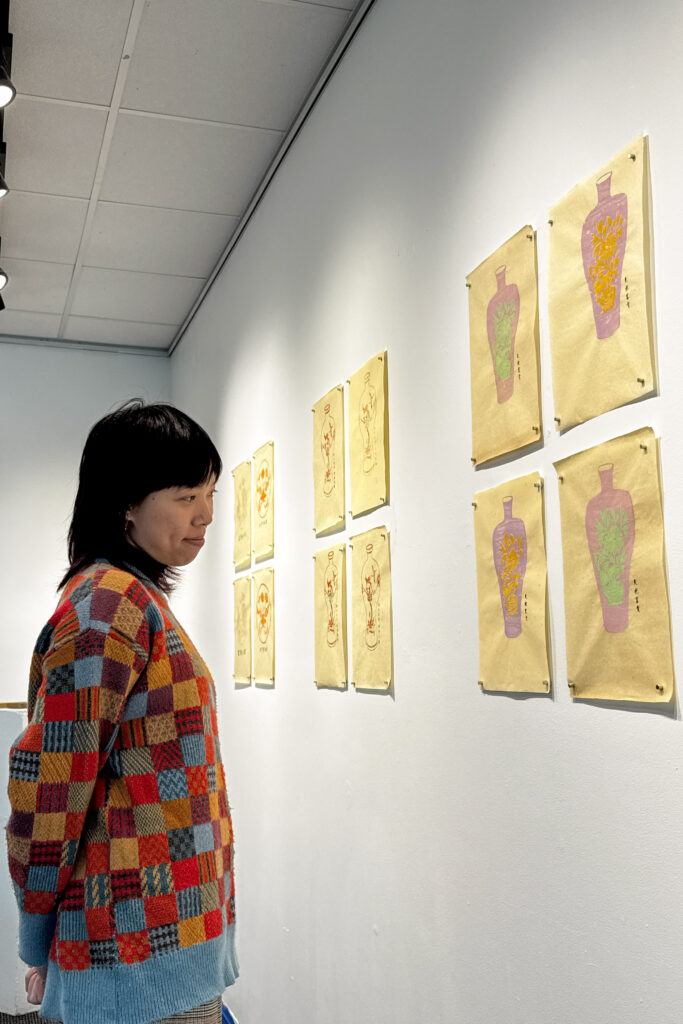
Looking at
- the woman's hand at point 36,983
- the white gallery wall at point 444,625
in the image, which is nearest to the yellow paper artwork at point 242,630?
the white gallery wall at point 444,625

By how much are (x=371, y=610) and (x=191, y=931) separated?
1046 millimetres

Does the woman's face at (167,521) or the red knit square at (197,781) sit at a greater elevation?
the woman's face at (167,521)

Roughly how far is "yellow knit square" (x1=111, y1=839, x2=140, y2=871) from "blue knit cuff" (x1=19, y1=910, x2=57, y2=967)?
11 centimetres

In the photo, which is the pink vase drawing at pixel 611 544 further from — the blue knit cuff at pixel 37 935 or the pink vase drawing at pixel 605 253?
the blue knit cuff at pixel 37 935

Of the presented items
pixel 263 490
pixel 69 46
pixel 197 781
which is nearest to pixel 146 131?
pixel 69 46

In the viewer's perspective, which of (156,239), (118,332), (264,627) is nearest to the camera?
(264,627)

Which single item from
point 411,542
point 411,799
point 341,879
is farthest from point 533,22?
point 341,879

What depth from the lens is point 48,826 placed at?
1219mm

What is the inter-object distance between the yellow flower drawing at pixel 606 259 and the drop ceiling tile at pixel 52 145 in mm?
1954

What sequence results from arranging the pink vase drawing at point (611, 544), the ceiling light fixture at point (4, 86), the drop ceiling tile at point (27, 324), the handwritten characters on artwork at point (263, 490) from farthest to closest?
the drop ceiling tile at point (27, 324), the handwritten characters on artwork at point (263, 490), the ceiling light fixture at point (4, 86), the pink vase drawing at point (611, 544)

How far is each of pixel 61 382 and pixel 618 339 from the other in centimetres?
392

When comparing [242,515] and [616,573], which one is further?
[242,515]

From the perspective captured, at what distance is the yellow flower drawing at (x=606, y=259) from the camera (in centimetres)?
136

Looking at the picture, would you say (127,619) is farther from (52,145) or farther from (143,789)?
(52,145)
